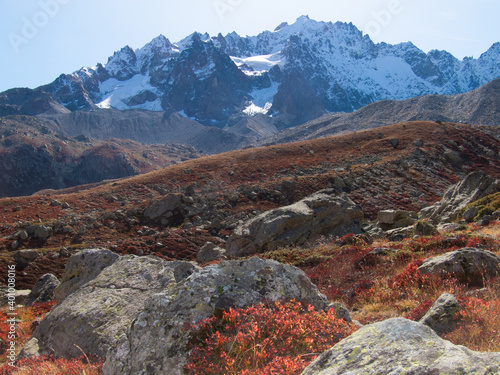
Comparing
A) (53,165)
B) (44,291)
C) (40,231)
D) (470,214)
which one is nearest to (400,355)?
(44,291)

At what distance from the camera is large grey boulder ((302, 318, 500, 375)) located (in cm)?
257

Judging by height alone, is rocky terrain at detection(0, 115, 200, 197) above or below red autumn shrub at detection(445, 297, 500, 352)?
above

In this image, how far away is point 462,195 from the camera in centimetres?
2452

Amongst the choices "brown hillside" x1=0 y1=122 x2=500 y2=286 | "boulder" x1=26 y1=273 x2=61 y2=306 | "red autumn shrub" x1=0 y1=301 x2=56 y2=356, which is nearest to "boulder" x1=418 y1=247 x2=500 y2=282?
"red autumn shrub" x1=0 y1=301 x2=56 y2=356

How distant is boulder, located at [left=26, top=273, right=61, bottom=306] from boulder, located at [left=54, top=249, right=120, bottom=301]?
407 cm

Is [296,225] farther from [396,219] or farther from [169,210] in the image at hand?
[169,210]

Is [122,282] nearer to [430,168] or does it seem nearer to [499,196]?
[499,196]

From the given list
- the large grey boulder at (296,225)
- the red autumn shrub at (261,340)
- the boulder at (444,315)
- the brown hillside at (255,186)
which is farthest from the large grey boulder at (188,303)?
the brown hillside at (255,186)

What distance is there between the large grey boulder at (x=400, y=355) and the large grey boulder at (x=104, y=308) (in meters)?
4.24

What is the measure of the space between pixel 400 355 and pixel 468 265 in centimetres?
683

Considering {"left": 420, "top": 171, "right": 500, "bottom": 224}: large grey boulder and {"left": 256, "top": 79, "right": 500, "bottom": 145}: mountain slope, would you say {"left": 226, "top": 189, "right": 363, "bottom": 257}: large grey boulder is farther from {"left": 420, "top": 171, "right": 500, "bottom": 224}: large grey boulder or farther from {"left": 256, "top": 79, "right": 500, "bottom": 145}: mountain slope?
{"left": 256, "top": 79, "right": 500, "bottom": 145}: mountain slope

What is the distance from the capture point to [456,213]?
2244 centimetres

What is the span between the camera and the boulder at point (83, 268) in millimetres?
11305

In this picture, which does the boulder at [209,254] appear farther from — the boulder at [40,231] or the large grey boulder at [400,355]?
the large grey boulder at [400,355]
